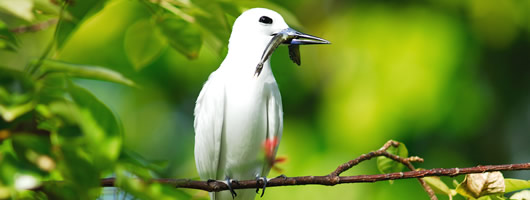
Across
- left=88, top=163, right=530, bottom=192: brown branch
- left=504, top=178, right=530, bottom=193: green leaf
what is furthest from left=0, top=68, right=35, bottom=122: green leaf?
left=504, top=178, right=530, bottom=193: green leaf

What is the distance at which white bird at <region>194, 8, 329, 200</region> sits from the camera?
1.87 metres

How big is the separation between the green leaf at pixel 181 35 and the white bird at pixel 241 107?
234 mm

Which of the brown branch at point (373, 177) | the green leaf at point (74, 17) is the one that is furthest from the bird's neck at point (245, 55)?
the green leaf at point (74, 17)

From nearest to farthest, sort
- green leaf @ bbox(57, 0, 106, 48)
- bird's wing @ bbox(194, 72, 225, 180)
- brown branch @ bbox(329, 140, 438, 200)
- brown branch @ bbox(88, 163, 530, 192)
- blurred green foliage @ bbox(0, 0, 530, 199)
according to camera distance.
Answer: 1. green leaf @ bbox(57, 0, 106, 48)
2. brown branch @ bbox(88, 163, 530, 192)
3. brown branch @ bbox(329, 140, 438, 200)
4. bird's wing @ bbox(194, 72, 225, 180)
5. blurred green foliage @ bbox(0, 0, 530, 199)

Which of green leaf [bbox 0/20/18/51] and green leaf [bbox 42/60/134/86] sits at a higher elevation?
green leaf [bbox 0/20/18/51]

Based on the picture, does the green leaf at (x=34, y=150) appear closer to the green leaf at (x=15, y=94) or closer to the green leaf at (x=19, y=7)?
the green leaf at (x=15, y=94)

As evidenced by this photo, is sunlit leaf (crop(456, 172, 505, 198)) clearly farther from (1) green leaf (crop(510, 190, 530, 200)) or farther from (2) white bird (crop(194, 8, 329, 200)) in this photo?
(2) white bird (crop(194, 8, 329, 200))

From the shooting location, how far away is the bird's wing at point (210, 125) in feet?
6.85

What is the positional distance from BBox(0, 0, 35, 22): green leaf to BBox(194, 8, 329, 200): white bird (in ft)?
2.96

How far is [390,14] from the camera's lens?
19.4 feet

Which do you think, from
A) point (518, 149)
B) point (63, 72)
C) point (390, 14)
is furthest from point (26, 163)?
point (518, 149)

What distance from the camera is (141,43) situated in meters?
1.76

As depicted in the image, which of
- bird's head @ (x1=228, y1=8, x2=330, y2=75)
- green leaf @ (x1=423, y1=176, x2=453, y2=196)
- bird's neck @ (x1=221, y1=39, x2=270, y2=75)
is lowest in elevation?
green leaf @ (x1=423, y1=176, x2=453, y2=196)

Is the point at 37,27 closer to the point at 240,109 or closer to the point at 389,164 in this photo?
the point at 240,109
